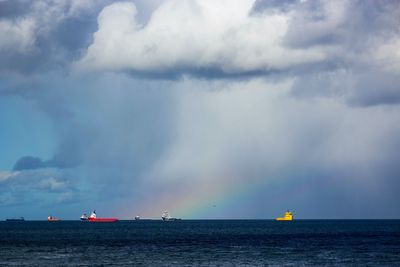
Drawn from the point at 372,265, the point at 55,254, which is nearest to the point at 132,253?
the point at 55,254

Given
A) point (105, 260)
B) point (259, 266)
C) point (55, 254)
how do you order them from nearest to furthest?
point (259, 266) → point (105, 260) → point (55, 254)

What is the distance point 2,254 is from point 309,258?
205 ft

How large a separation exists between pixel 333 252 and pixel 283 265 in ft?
110

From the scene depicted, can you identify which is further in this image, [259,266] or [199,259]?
[199,259]

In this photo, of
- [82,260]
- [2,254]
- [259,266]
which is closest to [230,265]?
[259,266]

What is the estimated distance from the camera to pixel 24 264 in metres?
102

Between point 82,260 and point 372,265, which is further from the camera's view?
point 82,260

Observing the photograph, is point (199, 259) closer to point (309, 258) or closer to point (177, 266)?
point (177, 266)

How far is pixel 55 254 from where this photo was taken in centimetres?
12512

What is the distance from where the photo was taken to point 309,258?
11294 centimetres

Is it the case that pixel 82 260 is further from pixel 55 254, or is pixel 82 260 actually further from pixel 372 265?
pixel 372 265

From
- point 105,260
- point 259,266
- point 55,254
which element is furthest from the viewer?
point 55,254

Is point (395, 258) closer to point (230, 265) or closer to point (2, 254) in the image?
point (230, 265)

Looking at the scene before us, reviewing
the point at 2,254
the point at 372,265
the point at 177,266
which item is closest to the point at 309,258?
the point at 372,265
